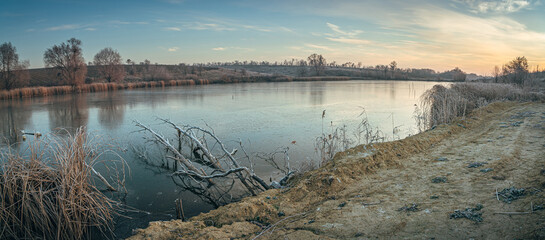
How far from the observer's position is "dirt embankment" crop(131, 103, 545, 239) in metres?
2.91

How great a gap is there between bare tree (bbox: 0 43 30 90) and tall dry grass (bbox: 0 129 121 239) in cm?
3143

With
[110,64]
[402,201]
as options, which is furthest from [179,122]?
[110,64]

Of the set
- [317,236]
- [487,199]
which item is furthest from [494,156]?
[317,236]

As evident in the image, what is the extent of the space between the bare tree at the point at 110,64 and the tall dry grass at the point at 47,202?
44.8 m

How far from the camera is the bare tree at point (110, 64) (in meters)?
44.2

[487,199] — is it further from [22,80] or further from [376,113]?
[22,80]

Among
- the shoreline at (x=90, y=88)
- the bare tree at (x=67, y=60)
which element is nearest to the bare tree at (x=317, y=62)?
the shoreline at (x=90, y=88)

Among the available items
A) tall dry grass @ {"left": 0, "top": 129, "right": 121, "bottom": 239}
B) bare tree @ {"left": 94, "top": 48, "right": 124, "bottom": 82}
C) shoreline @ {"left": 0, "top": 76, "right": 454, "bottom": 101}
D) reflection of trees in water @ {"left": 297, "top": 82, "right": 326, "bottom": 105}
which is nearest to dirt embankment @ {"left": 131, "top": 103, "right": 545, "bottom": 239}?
tall dry grass @ {"left": 0, "top": 129, "right": 121, "bottom": 239}

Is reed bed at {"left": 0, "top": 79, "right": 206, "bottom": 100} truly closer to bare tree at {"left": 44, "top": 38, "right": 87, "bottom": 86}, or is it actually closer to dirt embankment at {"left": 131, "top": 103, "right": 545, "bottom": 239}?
bare tree at {"left": 44, "top": 38, "right": 87, "bottom": 86}

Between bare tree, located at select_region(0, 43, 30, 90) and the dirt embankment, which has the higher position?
bare tree, located at select_region(0, 43, 30, 90)

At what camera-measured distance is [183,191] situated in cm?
589

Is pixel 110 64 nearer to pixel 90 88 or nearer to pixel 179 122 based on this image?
pixel 90 88

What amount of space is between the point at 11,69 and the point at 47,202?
3295cm

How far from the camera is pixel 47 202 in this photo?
4.17m
